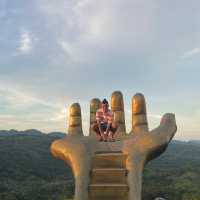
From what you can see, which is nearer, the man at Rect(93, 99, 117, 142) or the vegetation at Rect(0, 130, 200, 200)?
the man at Rect(93, 99, 117, 142)

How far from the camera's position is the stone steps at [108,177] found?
10.2 metres

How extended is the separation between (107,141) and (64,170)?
111393 mm

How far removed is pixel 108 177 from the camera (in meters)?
10.6

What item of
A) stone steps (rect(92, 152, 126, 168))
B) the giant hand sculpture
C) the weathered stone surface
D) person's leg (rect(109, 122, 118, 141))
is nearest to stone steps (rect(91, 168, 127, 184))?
the giant hand sculpture

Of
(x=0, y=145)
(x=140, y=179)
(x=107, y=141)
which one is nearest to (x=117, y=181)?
(x=140, y=179)

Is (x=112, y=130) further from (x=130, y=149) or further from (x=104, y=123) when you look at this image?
(x=130, y=149)

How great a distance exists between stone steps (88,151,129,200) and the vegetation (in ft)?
150

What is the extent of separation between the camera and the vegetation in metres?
69.8

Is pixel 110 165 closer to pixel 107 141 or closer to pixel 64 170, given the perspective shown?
pixel 107 141

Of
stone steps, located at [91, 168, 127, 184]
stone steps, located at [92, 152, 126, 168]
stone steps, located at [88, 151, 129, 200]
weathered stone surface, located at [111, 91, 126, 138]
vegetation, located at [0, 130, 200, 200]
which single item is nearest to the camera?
stone steps, located at [88, 151, 129, 200]

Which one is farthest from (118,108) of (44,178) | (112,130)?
(44,178)

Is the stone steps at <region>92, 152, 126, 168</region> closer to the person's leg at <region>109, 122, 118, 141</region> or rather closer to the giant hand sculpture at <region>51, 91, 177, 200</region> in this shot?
the giant hand sculpture at <region>51, 91, 177, 200</region>

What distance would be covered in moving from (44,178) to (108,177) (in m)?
96.4

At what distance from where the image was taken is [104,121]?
13.2m
